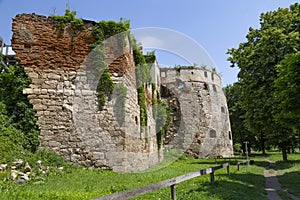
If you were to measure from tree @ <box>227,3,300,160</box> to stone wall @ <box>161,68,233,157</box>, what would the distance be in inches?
225

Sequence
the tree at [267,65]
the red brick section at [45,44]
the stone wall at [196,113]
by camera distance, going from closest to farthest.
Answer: the red brick section at [45,44] → the tree at [267,65] → the stone wall at [196,113]

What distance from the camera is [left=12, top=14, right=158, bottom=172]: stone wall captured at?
9555 mm

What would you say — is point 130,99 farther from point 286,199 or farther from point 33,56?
point 286,199

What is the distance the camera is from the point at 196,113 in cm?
2327

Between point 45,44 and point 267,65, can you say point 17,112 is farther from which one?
point 267,65

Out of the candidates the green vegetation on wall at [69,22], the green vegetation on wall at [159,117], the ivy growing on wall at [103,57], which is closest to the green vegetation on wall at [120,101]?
the ivy growing on wall at [103,57]

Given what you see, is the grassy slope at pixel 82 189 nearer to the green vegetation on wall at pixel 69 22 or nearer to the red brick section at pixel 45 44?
the red brick section at pixel 45 44

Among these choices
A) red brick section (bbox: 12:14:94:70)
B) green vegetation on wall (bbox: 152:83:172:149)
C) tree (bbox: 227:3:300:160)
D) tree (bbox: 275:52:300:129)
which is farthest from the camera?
green vegetation on wall (bbox: 152:83:172:149)

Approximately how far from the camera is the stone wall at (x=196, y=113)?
22.5 meters

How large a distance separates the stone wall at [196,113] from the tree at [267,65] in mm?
5708

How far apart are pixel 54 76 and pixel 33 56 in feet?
3.29

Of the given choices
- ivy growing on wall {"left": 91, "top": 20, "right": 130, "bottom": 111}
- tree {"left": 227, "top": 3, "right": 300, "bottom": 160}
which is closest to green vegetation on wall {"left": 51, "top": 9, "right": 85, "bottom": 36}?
ivy growing on wall {"left": 91, "top": 20, "right": 130, "bottom": 111}

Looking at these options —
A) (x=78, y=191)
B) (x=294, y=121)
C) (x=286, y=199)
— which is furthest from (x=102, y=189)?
(x=294, y=121)

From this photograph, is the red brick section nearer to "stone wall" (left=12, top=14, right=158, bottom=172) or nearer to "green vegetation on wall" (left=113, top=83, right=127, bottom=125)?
"stone wall" (left=12, top=14, right=158, bottom=172)
